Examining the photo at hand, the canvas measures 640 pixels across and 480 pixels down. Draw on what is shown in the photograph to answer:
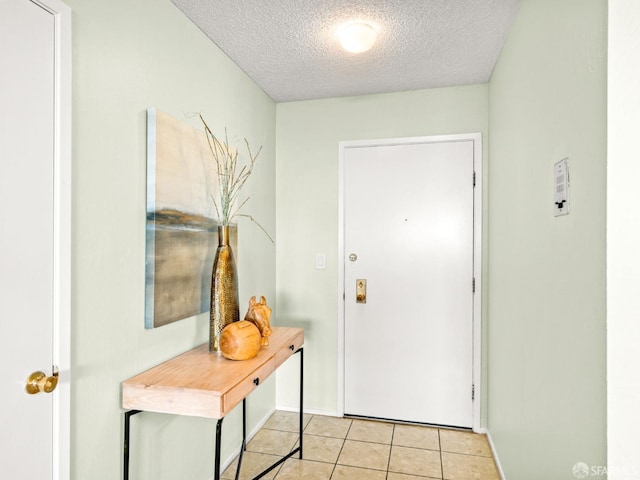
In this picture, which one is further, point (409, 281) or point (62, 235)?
point (409, 281)

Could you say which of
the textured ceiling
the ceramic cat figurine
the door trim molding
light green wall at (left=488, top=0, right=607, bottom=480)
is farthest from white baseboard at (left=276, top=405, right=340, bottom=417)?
the textured ceiling

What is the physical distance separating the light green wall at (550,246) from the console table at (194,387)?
1.12m

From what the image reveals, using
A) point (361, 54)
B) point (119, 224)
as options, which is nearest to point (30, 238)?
point (119, 224)

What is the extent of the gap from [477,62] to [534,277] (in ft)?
Result: 4.90

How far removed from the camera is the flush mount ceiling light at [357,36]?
6.63 ft

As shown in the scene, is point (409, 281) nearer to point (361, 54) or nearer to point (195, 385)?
point (361, 54)

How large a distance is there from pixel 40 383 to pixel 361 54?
2.19 meters

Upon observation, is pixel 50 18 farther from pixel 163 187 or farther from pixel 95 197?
pixel 163 187

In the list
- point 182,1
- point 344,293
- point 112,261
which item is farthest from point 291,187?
point 112,261

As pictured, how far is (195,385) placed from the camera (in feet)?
4.79

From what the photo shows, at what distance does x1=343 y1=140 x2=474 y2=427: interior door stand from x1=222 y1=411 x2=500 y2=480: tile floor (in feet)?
0.58

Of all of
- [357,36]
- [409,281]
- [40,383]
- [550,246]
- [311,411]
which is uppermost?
[357,36]
